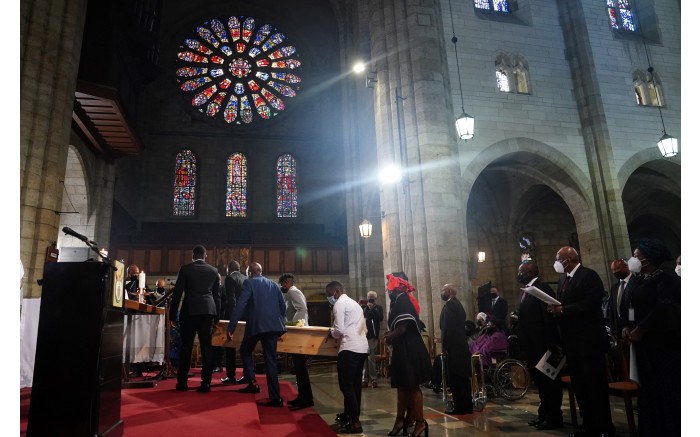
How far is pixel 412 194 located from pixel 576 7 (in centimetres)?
810

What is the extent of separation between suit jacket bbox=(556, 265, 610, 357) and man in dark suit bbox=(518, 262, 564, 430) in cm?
49

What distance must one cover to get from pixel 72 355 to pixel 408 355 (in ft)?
8.89

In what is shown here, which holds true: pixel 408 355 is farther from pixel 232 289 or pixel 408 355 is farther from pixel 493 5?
pixel 493 5

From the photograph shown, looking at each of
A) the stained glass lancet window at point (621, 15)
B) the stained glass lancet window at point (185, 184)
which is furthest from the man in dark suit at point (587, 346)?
the stained glass lancet window at point (185, 184)

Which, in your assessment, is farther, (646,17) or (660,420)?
(646,17)

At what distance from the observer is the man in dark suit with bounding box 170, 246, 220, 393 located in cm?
470

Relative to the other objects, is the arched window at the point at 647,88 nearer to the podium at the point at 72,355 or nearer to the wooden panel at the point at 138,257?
the podium at the point at 72,355

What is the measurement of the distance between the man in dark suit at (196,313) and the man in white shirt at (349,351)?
1516 mm

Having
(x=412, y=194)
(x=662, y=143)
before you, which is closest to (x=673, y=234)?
(x=662, y=143)

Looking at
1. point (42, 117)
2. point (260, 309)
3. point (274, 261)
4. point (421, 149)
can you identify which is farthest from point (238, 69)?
point (260, 309)

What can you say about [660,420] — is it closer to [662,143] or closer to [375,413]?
[375,413]

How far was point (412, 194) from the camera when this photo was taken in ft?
30.3

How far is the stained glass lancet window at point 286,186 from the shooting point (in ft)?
64.0

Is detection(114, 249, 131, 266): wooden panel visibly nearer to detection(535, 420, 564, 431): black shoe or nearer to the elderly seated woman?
the elderly seated woman
